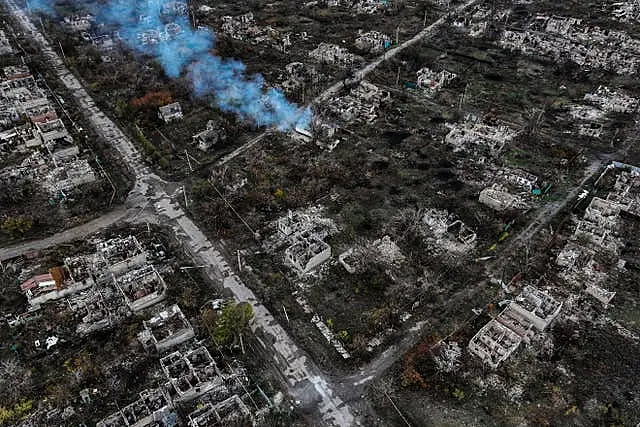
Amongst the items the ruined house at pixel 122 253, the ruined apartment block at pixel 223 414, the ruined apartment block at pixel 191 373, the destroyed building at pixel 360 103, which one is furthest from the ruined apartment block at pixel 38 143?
the destroyed building at pixel 360 103

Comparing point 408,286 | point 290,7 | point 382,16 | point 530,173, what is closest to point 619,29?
point 382,16

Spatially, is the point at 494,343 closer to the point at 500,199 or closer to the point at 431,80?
the point at 500,199

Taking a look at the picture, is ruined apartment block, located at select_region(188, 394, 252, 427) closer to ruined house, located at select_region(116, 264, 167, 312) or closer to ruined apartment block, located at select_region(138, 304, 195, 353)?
ruined apartment block, located at select_region(138, 304, 195, 353)

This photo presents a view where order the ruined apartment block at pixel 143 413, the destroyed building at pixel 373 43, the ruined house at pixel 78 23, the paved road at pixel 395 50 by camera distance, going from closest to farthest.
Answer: the ruined apartment block at pixel 143 413 < the paved road at pixel 395 50 < the destroyed building at pixel 373 43 < the ruined house at pixel 78 23

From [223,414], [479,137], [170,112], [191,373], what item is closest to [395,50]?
[479,137]

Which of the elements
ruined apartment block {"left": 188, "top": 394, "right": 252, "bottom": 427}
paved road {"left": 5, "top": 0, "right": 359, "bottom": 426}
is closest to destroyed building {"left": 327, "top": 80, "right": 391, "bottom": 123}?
paved road {"left": 5, "top": 0, "right": 359, "bottom": 426}

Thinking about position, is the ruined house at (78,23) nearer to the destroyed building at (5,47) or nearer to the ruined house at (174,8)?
the destroyed building at (5,47)

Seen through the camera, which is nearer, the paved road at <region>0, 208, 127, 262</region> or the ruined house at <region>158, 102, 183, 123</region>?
the paved road at <region>0, 208, 127, 262</region>
